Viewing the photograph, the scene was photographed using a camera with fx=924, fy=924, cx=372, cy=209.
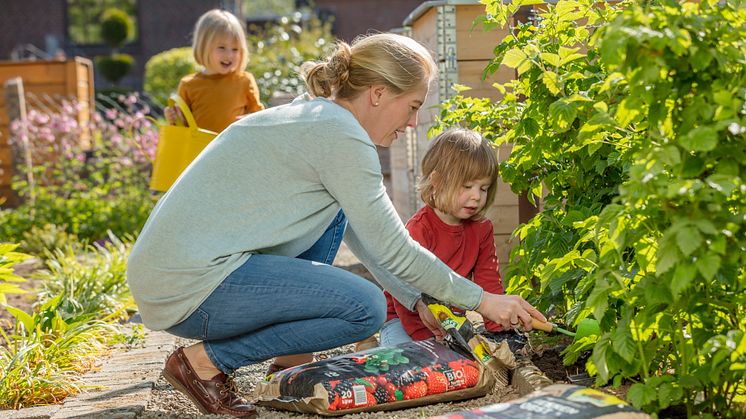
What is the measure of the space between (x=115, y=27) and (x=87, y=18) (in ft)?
5.16

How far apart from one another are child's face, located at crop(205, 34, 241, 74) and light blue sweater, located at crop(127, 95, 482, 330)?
217 cm

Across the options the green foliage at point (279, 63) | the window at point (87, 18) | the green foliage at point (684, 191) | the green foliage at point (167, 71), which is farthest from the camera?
the window at point (87, 18)

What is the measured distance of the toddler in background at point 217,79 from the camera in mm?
4645

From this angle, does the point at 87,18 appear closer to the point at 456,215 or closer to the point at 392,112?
the point at 456,215

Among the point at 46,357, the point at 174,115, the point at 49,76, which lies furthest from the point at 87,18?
the point at 46,357

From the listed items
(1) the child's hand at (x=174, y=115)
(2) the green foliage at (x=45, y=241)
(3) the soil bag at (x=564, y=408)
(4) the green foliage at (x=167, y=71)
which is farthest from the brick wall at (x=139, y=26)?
(3) the soil bag at (x=564, y=408)

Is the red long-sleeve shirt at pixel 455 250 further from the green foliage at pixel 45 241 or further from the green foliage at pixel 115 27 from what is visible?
the green foliage at pixel 115 27

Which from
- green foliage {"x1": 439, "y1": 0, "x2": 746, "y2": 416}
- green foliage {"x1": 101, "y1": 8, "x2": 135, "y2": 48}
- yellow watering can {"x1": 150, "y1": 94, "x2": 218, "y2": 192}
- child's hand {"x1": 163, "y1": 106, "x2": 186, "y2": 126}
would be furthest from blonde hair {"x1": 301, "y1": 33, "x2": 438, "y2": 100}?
green foliage {"x1": 101, "y1": 8, "x2": 135, "y2": 48}

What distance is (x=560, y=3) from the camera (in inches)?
102

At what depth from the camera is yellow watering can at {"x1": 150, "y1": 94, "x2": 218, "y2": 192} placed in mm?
4316

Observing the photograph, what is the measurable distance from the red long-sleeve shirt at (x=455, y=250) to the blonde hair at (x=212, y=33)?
1.83 m

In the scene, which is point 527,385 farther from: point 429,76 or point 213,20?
point 213,20

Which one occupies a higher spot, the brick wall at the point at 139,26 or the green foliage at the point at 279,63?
the brick wall at the point at 139,26

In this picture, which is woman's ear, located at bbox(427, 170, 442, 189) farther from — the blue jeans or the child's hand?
the child's hand
